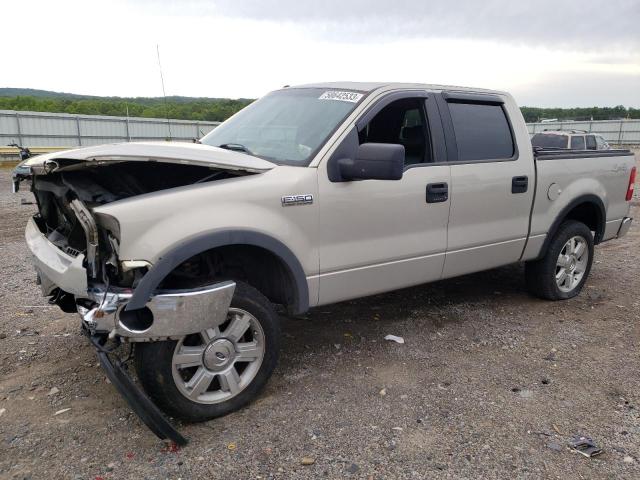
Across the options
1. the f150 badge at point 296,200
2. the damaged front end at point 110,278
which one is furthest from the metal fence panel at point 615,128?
the damaged front end at point 110,278

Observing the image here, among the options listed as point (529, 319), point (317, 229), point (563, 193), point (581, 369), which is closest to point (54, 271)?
point (317, 229)

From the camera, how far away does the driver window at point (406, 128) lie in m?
4.20

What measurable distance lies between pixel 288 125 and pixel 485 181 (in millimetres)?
1677

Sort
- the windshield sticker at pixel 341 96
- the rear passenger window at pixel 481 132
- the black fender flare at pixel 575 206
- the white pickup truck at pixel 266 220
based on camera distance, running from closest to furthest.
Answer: the white pickup truck at pixel 266 220
the windshield sticker at pixel 341 96
the rear passenger window at pixel 481 132
the black fender flare at pixel 575 206

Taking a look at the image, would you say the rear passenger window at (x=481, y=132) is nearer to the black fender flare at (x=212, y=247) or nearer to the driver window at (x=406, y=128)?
the driver window at (x=406, y=128)

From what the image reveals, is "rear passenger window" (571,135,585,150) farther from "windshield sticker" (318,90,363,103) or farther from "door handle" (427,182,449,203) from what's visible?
"windshield sticker" (318,90,363,103)

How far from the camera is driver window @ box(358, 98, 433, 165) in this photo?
4.20m

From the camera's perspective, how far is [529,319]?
496 cm

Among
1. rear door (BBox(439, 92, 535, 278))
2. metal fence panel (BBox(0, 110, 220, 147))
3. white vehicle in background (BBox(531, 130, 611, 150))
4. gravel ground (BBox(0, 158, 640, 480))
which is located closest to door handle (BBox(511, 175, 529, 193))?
rear door (BBox(439, 92, 535, 278))

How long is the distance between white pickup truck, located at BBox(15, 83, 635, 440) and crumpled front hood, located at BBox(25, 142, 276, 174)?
1 centimetres

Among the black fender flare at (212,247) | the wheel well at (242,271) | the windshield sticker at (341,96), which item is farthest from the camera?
the windshield sticker at (341,96)

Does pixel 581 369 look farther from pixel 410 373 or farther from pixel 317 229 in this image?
pixel 317 229

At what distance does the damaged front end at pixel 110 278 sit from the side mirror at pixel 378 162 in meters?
0.69

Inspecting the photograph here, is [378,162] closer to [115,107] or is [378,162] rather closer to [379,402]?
[379,402]
